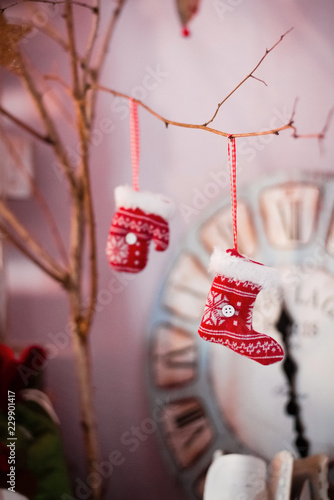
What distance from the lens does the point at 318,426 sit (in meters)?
1.53

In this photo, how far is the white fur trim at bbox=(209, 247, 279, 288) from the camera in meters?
1.11

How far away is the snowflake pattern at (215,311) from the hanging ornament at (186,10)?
3.09ft

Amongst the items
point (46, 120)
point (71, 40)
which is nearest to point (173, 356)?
point (46, 120)

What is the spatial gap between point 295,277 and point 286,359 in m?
0.25

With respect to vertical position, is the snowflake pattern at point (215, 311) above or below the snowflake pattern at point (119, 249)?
below

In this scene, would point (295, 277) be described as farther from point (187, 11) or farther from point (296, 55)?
point (187, 11)

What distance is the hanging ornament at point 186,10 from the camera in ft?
5.36

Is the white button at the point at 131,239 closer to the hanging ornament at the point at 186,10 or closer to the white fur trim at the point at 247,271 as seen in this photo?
the white fur trim at the point at 247,271

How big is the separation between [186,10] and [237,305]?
3.35 feet

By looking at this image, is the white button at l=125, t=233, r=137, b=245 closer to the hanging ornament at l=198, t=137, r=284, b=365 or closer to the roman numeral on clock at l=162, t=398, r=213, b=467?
the hanging ornament at l=198, t=137, r=284, b=365

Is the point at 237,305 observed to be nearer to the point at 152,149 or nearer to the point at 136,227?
the point at 136,227

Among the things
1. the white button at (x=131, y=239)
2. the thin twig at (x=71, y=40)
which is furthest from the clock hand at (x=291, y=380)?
the thin twig at (x=71, y=40)

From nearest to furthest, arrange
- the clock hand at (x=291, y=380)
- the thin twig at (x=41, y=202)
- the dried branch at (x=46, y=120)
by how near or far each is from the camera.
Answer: the dried branch at (x=46, y=120), the clock hand at (x=291, y=380), the thin twig at (x=41, y=202)

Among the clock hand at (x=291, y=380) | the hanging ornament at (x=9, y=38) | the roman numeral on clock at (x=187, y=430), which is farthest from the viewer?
the roman numeral on clock at (x=187, y=430)
